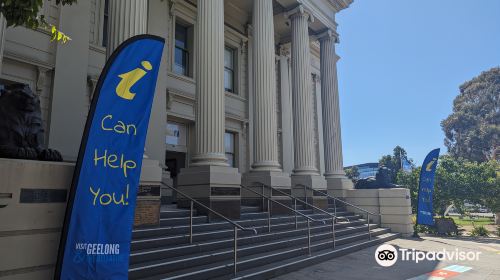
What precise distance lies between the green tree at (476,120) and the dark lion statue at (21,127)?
73.3 m

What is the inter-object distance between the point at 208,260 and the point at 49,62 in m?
7.70

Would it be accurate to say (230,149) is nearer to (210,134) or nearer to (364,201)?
(364,201)

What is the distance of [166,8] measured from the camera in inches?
594

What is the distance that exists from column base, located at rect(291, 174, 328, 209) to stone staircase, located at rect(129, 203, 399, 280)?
284cm

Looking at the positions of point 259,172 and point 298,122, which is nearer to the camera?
point 259,172

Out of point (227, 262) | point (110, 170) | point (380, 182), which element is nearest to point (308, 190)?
→ point (380, 182)

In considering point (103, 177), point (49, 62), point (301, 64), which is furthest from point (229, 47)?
point (103, 177)

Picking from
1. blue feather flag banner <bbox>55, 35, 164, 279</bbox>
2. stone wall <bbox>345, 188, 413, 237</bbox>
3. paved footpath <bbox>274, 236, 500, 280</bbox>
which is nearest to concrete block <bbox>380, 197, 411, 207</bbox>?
stone wall <bbox>345, 188, 413, 237</bbox>

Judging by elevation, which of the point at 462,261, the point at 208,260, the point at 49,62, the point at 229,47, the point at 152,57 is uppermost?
the point at 229,47

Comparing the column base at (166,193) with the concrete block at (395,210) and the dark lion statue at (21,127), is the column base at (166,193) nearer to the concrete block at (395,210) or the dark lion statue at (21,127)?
the dark lion statue at (21,127)

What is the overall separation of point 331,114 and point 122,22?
41.7 ft

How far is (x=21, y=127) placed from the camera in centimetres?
550

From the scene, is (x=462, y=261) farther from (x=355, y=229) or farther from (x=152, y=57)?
(x=152, y=57)

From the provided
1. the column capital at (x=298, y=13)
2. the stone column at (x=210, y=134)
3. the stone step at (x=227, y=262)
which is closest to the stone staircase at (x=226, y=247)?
the stone step at (x=227, y=262)
